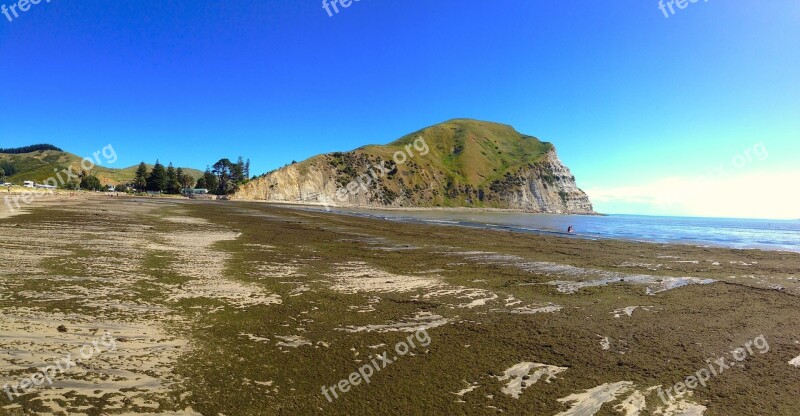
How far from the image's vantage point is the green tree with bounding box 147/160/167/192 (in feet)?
475

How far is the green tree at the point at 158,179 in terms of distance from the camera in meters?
145

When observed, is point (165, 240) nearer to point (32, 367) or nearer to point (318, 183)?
point (32, 367)

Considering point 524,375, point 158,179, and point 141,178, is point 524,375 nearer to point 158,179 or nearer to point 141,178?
point 158,179

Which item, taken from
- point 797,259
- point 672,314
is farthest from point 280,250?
point 797,259

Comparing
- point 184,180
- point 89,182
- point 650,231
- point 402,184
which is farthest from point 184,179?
point 650,231

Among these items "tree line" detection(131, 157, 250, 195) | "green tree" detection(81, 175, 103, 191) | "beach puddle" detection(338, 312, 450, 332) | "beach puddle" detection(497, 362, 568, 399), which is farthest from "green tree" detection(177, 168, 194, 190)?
"beach puddle" detection(497, 362, 568, 399)

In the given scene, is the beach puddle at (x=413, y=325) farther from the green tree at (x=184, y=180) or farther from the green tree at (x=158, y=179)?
the green tree at (x=184, y=180)

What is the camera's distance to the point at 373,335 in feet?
22.6

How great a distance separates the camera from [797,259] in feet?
74.9

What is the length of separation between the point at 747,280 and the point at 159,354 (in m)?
19.2

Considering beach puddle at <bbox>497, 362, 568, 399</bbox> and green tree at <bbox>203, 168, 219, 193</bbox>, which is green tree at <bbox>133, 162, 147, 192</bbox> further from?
beach puddle at <bbox>497, 362, 568, 399</bbox>

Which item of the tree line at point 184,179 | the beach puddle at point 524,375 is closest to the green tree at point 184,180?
the tree line at point 184,179

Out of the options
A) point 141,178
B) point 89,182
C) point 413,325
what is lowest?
point 413,325

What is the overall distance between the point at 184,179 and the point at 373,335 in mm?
186480
